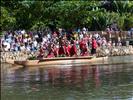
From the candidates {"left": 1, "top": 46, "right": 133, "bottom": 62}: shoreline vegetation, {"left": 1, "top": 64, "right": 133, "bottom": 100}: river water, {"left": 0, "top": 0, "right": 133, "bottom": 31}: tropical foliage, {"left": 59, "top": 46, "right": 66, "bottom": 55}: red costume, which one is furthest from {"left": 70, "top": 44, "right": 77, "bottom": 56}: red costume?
{"left": 0, "top": 0, "right": 133, "bottom": 31}: tropical foliage

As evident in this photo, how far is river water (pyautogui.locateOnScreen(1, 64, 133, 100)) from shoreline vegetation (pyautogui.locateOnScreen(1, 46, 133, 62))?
5779mm

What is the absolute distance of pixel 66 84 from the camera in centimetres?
1977

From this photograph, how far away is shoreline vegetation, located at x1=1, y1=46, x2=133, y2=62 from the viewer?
33000mm

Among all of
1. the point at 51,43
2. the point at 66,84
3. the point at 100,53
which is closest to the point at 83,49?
the point at 51,43

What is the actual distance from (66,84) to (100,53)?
59.0 ft

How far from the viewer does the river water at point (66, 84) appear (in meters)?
16.7

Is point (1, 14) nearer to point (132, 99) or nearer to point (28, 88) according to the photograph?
point (28, 88)

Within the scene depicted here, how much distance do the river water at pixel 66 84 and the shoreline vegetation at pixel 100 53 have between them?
5.78m

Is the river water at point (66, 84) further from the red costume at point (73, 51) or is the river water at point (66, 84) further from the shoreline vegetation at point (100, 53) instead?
the shoreline vegetation at point (100, 53)

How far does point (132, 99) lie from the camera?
15570mm

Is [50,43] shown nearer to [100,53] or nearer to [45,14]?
[100,53]

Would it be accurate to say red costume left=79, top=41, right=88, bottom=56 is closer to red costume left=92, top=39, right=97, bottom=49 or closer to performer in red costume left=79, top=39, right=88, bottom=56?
performer in red costume left=79, top=39, right=88, bottom=56

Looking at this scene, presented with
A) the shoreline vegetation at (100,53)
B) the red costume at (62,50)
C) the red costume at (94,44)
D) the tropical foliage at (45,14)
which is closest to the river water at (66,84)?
the red costume at (62,50)

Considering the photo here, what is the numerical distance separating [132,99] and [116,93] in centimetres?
131
